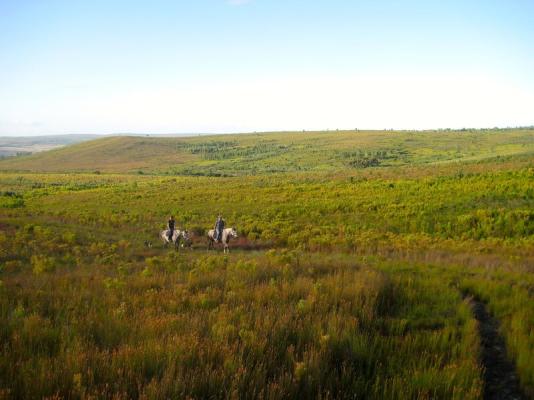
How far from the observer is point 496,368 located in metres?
5.50

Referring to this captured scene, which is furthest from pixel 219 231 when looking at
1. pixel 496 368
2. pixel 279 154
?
pixel 279 154

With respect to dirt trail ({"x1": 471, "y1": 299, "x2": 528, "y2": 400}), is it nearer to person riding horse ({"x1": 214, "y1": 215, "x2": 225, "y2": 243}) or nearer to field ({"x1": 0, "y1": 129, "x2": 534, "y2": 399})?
field ({"x1": 0, "y1": 129, "x2": 534, "y2": 399})

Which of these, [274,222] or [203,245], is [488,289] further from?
[274,222]

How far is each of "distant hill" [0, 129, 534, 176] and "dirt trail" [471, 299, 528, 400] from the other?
90253mm

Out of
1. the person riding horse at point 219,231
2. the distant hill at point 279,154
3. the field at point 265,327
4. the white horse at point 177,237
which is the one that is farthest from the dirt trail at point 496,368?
the distant hill at point 279,154

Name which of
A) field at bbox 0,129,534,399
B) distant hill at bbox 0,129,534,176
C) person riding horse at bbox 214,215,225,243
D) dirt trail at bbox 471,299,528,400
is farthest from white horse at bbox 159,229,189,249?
distant hill at bbox 0,129,534,176

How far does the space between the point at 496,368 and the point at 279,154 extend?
146 m

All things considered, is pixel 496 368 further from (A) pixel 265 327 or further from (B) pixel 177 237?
(B) pixel 177 237

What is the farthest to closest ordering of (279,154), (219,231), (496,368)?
(279,154), (219,231), (496,368)

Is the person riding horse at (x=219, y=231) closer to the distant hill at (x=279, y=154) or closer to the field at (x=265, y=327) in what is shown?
the field at (x=265, y=327)

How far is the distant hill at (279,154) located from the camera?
11019 cm

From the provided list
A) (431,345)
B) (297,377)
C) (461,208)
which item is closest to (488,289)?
(431,345)

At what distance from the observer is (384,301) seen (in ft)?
25.3

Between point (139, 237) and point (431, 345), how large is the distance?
858 inches
